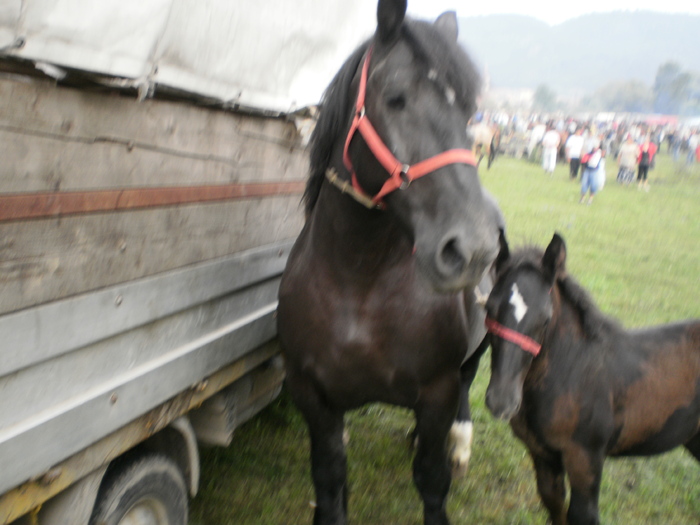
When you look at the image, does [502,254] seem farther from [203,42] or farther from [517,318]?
[203,42]

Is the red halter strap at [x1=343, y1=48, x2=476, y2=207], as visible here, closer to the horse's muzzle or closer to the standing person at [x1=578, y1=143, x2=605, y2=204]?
the horse's muzzle

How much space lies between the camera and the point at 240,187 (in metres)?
2.47

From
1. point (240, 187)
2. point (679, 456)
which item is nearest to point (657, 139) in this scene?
point (679, 456)

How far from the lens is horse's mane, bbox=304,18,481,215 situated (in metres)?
1.78

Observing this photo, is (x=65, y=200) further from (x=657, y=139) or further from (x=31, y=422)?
(x=657, y=139)

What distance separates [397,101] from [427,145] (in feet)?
0.56

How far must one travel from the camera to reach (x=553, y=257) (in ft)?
7.51

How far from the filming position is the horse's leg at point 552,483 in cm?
267

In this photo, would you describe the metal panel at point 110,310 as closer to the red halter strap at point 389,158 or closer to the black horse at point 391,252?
the black horse at point 391,252

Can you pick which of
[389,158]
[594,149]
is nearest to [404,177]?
[389,158]

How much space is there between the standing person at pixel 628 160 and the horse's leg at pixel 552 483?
19.3m

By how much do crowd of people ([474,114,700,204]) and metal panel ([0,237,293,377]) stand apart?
14003 millimetres

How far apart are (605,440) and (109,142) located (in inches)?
89.5

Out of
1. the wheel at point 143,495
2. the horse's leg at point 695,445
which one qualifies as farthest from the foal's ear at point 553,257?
the wheel at point 143,495
